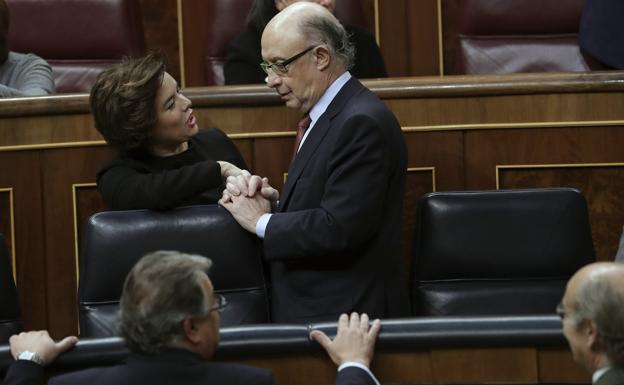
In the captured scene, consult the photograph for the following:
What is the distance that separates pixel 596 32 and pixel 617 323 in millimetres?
1285

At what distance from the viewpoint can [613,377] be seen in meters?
1.01

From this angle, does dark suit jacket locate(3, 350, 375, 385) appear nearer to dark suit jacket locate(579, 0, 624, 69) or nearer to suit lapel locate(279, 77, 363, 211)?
suit lapel locate(279, 77, 363, 211)

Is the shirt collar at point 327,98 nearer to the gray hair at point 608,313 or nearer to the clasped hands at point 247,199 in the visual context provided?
the clasped hands at point 247,199

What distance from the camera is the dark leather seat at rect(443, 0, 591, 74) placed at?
2.42m

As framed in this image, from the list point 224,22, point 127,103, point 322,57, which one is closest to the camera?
point 322,57

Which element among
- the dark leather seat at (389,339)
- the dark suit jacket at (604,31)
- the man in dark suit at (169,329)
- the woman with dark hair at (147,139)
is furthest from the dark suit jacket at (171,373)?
the dark suit jacket at (604,31)

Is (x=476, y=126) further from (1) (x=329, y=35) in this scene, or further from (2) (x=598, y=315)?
(2) (x=598, y=315)

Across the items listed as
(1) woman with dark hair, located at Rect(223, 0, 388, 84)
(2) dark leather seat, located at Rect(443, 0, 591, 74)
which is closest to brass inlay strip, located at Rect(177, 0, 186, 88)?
(1) woman with dark hair, located at Rect(223, 0, 388, 84)

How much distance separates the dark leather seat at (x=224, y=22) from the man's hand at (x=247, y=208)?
901 millimetres

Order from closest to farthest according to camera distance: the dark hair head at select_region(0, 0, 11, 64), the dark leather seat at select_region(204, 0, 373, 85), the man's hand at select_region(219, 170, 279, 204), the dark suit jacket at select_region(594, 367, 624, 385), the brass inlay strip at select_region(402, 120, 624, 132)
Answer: the dark suit jacket at select_region(594, 367, 624, 385) → the man's hand at select_region(219, 170, 279, 204) → the brass inlay strip at select_region(402, 120, 624, 132) → the dark hair head at select_region(0, 0, 11, 64) → the dark leather seat at select_region(204, 0, 373, 85)

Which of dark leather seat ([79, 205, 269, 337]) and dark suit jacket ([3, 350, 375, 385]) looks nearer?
dark suit jacket ([3, 350, 375, 385])

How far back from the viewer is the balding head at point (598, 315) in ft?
3.33

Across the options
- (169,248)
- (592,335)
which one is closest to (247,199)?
(169,248)

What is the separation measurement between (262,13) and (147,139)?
0.51 meters
